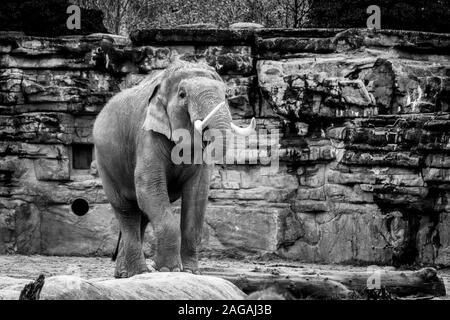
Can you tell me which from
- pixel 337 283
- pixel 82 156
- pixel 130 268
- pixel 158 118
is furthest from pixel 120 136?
pixel 82 156

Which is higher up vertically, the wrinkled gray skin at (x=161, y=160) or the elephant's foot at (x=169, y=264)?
the wrinkled gray skin at (x=161, y=160)

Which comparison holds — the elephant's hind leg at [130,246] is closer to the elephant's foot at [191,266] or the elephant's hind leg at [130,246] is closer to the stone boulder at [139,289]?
the elephant's foot at [191,266]

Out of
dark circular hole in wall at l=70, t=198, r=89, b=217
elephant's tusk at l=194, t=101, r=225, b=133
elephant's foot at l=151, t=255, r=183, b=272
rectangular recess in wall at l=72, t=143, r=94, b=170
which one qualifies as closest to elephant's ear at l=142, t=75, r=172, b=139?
elephant's tusk at l=194, t=101, r=225, b=133

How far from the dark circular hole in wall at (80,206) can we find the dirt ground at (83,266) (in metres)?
0.75

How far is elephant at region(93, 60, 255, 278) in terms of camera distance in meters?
14.5

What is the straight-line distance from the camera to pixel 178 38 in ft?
64.4

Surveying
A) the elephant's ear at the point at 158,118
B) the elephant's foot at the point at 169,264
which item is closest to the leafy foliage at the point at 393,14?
the elephant's ear at the point at 158,118

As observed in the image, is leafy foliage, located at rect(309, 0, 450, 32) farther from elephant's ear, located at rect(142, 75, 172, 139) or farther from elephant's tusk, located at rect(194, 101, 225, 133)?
elephant's tusk, located at rect(194, 101, 225, 133)

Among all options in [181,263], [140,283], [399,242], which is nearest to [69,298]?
[140,283]

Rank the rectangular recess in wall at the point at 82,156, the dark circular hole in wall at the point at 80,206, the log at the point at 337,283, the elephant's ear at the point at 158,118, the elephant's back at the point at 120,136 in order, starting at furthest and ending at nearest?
1. the rectangular recess in wall at the point at 82,156
2. the dark circular hole in wall at the point at 80,206
3. the elephant's back at the point at 120,136
4. the elephant's ear at the point at 158,118
5. the log at the point at 337,283

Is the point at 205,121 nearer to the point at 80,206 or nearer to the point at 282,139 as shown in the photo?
the point at 282,139

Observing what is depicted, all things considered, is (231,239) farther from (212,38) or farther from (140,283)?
(140,283)

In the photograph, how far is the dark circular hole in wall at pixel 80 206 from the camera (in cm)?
1970

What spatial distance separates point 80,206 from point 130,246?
4285 mm
